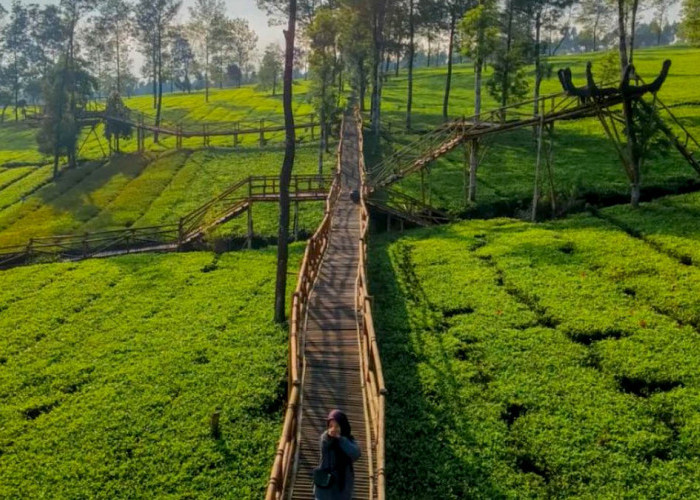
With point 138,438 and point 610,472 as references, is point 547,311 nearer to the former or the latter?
point 610,472

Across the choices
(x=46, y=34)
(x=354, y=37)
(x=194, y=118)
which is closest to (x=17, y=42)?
(x=46, y=34)

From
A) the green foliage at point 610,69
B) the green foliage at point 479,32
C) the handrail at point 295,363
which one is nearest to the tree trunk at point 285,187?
the handrail at point 295,363

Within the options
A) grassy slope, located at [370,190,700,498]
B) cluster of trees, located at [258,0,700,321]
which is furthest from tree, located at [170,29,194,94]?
grassy slope, located at [370,190,700,498]

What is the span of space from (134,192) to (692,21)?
157ft

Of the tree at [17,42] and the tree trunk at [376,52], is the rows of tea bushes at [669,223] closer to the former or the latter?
the tree trunk at [376,52]

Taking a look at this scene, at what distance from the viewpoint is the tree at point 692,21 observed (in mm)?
44156

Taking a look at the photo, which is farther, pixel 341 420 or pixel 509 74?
pixel 509 74

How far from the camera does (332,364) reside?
16141 millimetres

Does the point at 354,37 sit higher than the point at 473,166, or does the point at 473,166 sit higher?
the point at 354,37

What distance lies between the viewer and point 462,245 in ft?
98.4

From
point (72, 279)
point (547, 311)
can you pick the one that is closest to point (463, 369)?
point (547, 311)

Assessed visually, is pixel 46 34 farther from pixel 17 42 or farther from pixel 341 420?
pixel 341 420

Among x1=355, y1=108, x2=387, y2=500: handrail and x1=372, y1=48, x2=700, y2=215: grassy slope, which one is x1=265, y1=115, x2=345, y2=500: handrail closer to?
x1=355, y1=108, x2=387, y2=500: handrail

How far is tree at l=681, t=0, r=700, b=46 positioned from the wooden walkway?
35.6 m
